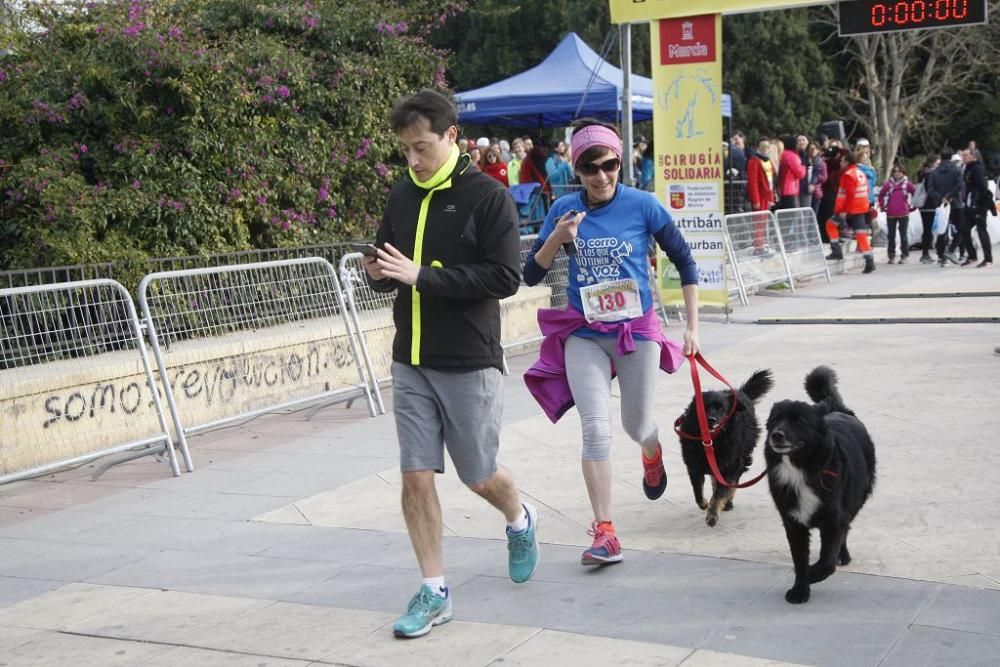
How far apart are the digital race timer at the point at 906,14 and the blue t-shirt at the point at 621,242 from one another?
27.7 ft

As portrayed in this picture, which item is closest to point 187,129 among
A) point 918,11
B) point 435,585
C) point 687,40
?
point 687,40

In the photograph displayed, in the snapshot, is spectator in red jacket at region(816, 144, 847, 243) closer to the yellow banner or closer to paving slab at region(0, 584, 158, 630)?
the yellow banner

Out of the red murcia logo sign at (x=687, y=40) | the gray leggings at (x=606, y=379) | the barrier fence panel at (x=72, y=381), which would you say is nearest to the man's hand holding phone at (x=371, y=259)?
the gray leggings at (x=606, y=379)

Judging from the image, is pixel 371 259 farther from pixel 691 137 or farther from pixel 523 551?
pixel 691 137

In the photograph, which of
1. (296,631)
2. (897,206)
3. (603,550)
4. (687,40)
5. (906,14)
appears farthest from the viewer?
(897,206)

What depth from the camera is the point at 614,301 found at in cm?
532

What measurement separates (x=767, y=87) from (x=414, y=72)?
2461 centimetres

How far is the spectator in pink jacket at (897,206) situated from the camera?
2008 centimetres

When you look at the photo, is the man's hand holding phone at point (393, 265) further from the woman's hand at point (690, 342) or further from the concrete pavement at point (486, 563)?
the woman's hand at point (690, 342)

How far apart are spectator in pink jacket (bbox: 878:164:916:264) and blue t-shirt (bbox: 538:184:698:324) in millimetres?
15645

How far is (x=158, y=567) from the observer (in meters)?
5.60

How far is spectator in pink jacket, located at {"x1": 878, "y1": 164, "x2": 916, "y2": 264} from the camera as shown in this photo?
65.9 feet

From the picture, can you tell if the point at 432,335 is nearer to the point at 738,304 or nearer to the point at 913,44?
the point at 738,304

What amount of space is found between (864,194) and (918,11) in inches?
254
